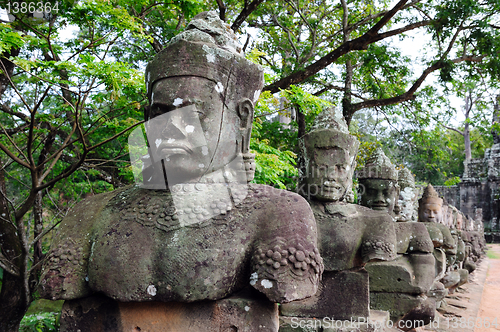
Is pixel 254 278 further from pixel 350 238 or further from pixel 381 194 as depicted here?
pixel 381 194

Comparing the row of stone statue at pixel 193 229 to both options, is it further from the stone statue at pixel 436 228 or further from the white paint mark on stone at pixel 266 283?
the stone statue at pixel 436 228

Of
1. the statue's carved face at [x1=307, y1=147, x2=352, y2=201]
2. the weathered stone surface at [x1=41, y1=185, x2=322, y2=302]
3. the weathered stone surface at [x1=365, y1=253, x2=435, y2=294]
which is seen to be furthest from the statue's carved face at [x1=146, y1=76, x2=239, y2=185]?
the weathered stone surface at [x1=365, y1=253, x2=435, y2=294]

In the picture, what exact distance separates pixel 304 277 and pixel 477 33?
24.9 feet

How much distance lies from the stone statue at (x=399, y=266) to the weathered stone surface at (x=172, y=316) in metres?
2.51

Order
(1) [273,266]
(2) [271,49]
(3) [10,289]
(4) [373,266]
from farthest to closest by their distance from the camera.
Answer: (2) [271,49] → (3) [10,289] → (4) [373,266] → (1) [273,266]

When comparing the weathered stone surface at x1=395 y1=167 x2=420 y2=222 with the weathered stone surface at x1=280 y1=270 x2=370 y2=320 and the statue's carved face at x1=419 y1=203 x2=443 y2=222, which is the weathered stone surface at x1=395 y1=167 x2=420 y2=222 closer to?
the statue's carved face at x1=419 y1=203 x2=443 y2=222

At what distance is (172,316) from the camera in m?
1.83

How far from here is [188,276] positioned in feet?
5.73

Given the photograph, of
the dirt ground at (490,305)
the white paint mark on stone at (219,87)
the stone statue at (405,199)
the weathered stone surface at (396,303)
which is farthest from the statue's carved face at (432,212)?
the white paint mark on stone at (219,87)

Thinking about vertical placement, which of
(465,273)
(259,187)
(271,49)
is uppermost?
(271,49)

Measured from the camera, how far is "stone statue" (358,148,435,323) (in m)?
4.03

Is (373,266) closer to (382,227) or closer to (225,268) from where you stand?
(382,227)

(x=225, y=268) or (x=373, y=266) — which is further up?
(x=225, y=268)

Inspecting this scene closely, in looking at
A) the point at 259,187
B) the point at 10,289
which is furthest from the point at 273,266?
the point at 10,289
